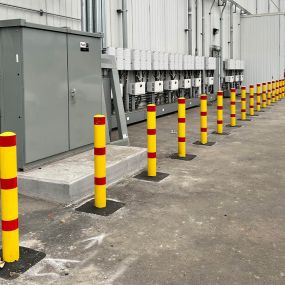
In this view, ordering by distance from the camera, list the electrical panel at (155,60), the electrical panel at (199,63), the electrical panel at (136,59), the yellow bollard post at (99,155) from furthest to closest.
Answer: the electrical panel at (199,63) → the electrical panel at (155,60) → the electrical panel at (136,59) → the yellow bollard post at (99,155)

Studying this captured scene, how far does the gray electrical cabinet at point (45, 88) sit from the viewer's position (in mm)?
5309

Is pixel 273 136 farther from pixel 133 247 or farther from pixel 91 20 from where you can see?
pixel 133 247

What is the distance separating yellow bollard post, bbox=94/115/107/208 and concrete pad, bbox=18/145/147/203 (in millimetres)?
412

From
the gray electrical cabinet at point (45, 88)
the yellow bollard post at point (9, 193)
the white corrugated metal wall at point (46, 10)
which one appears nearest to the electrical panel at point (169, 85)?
the white corrugated metal wall at point (46, 10)

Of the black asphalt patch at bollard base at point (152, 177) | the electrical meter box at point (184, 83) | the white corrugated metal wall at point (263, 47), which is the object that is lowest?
the black asphalt patch at bollard base at point (152, 177)

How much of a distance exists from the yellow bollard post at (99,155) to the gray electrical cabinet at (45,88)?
4.20ft

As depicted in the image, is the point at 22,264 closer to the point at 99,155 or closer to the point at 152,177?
the point at 99,155

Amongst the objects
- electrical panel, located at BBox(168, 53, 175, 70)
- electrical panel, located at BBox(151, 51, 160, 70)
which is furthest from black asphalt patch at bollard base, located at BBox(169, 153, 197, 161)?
electrical panel, located at BBox(168, 53, 175, 70)

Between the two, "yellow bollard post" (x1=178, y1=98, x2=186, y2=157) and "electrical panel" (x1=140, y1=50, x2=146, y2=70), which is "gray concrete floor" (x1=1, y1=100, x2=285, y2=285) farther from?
"electrical panel" (x1=140, y1=50, x2=146, y2=70)

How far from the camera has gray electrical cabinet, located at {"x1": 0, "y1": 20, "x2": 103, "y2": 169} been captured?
5309mm

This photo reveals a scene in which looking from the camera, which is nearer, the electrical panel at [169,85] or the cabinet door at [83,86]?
the cabinet door at [83,86]

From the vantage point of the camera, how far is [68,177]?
5.05 meters

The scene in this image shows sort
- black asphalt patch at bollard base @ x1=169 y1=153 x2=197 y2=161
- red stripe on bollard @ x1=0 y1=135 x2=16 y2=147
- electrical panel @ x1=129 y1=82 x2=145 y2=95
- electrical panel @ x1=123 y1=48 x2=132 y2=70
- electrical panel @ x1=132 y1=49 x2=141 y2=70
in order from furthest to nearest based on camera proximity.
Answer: electrical panel @ x1=129 y1=82 x2=145 y2=95, electrical panel @ x1=132 y1=49 x2=141 y2=70, electrical panel @ x1=123 y1=48 x2=132 y2=70, black asphalt patch at bollard base @ x1=169 y1=153 x2=197 y2=161, red stripe on bollard @ x1=0 y1=135 x2=16 y2=147

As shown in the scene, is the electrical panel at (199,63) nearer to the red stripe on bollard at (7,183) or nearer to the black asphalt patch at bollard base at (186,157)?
the black asphalt patch at bollard base at (186,157)
